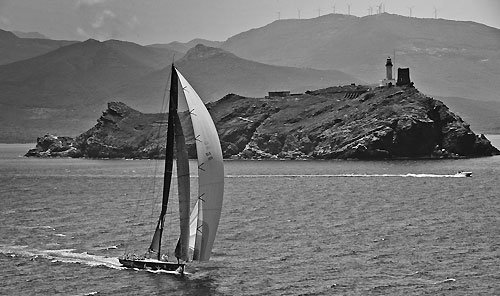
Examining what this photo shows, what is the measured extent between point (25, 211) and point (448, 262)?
57334 mm

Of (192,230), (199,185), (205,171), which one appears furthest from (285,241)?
(205,171)

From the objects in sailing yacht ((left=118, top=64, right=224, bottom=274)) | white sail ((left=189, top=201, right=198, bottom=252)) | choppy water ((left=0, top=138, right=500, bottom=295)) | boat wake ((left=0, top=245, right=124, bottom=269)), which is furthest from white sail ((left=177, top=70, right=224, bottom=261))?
boat wake ((left=0, top=245, right=124, bottom=269))

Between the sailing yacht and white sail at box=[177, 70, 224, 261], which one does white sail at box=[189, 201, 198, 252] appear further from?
white sail at box=[177, 70, 224, 261]

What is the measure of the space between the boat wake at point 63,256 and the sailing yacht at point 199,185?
3282 mm

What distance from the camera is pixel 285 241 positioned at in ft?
287

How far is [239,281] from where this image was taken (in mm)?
69812

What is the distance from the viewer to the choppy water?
225ft

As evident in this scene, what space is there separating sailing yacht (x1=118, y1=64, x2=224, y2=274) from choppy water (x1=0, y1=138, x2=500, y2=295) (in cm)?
176

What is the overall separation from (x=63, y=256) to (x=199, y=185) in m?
17.3

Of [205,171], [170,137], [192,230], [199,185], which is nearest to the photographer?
[205,171]

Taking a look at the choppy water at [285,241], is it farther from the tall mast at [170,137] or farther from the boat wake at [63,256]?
the tall mast at [170,137]

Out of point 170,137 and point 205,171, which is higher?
point 170,137

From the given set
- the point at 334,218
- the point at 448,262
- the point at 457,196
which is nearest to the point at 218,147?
the point at 448,262

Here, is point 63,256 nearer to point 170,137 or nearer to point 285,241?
point 170,137
